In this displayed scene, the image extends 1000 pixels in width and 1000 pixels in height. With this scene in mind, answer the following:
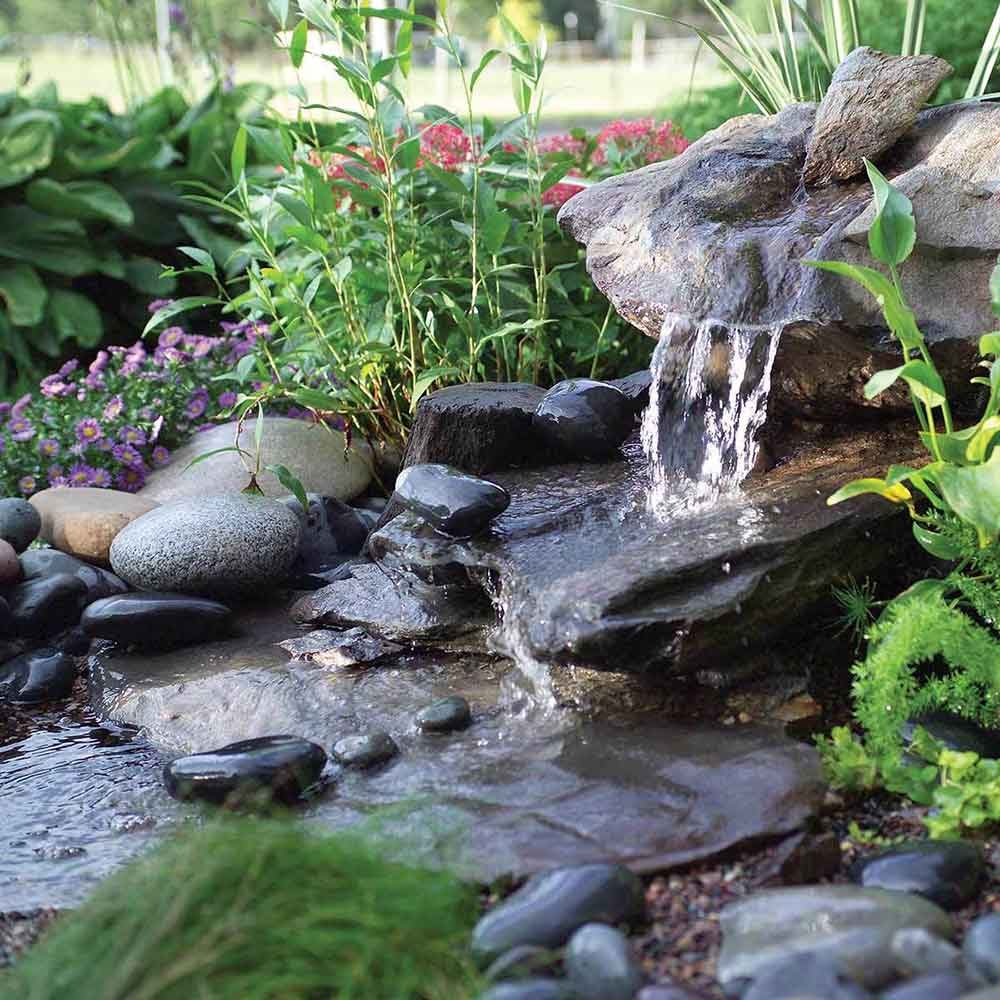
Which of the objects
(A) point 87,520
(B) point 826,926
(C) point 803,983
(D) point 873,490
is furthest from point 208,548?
(C) point 803,983

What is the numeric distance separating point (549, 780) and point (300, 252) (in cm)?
297

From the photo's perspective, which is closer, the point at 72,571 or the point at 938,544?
the point at 938,544

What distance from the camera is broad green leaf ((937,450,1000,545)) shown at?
2883mm

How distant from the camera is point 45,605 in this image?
4246 mm

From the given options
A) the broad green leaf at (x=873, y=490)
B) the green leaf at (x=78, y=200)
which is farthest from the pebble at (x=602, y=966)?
the green leaf at (x=78, y=200)

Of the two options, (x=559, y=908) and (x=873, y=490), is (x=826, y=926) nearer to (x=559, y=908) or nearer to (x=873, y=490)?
(x=559, y=908)

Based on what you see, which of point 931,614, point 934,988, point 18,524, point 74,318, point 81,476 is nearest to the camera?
point 934,988

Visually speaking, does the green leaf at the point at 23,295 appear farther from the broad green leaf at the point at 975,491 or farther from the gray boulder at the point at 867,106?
the broad green leaf at the point at 975,491

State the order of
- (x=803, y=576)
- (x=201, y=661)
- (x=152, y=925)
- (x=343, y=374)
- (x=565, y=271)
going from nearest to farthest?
(x=152, y=925), (x=803, y=576), (x=201, y=661), (x=343, y=374), (x=565, y=271)

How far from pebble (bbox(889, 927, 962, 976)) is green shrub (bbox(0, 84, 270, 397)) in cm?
550

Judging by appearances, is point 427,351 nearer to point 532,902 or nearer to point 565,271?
point 565,271

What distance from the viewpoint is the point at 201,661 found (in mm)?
3906

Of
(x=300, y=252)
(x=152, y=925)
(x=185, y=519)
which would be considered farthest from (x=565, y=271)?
(x=152, y=925)

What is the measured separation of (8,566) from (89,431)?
1.04 metres
